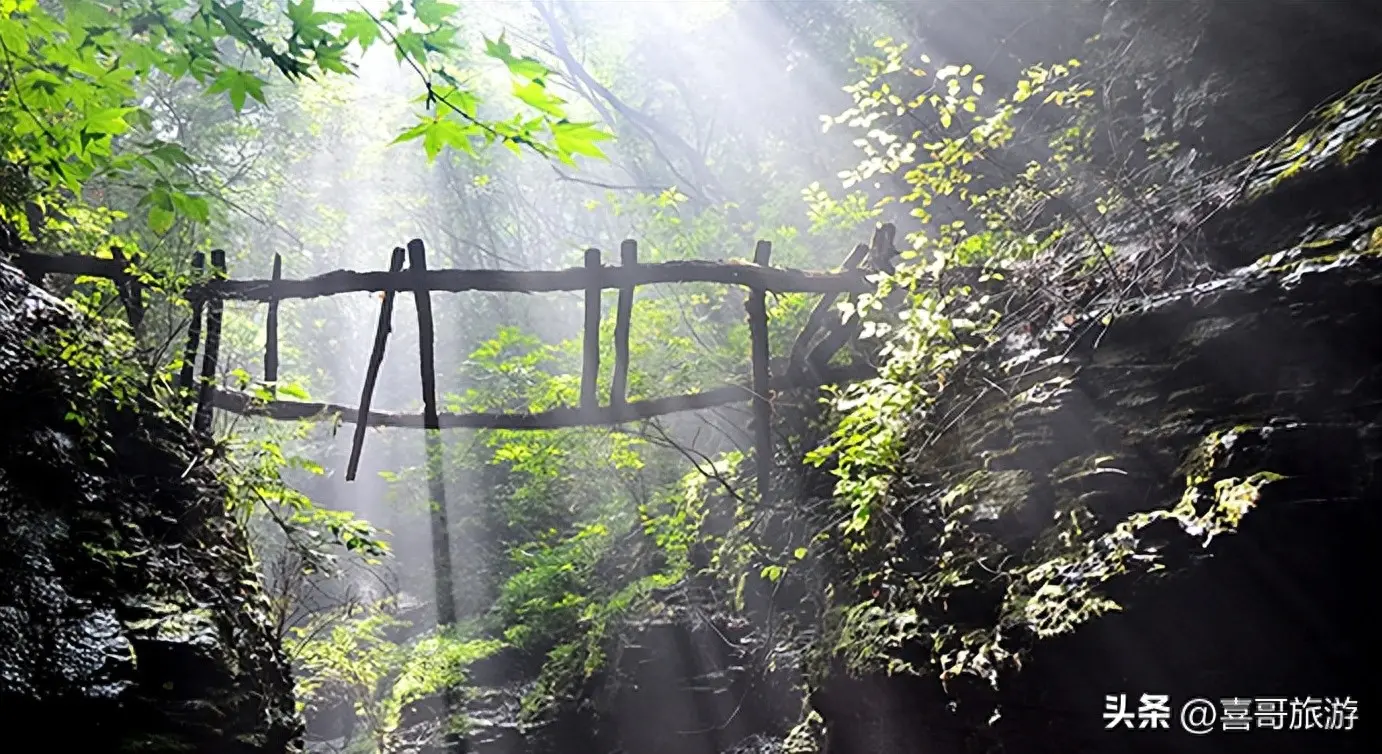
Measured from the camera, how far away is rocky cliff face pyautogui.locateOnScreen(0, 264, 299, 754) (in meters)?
3.64

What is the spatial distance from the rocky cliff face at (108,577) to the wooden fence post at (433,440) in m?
1.56

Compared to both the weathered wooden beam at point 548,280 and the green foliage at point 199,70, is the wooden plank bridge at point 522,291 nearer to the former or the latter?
the weathered wooden beam at point 548,280

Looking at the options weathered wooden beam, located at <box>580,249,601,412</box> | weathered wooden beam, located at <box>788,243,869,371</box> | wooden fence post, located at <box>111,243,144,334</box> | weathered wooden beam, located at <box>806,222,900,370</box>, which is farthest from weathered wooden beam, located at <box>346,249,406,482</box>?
weathered wooden beam, located at <box>806,222,900,370</box>

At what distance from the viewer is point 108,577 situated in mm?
4227

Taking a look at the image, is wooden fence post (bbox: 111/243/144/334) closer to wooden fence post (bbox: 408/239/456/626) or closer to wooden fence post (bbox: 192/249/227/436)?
wooden fence post (bbox: 192/249/227/436)

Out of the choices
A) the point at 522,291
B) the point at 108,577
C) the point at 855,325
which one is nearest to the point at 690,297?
the point at 855,325

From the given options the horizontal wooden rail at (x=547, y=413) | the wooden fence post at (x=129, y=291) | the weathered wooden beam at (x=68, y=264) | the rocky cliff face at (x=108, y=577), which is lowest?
the rocky cliff face at (x=108, y=577)

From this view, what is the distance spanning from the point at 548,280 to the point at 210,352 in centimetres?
248

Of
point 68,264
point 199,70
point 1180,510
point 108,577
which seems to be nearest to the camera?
point 199,70

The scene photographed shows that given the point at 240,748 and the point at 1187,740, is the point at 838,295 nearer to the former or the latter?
the point at 1187,740

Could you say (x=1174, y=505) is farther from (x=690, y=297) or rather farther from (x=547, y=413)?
(x=690, y=297)

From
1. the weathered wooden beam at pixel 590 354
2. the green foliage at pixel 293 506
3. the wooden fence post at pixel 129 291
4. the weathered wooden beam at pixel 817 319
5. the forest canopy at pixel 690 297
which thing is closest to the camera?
the forest canopy at pixel 690 297

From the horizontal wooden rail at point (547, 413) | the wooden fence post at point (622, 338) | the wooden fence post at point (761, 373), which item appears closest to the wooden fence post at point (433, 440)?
the horizontal wooden rail at point (547, 413)

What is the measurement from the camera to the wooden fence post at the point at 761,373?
5660 mm
